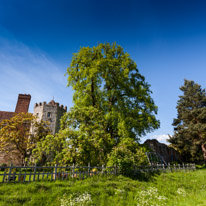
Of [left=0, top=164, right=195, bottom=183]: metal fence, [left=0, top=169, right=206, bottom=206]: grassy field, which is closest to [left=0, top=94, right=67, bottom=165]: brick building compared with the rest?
[left=0, top=164, right=195, bottom=183]: metal fence

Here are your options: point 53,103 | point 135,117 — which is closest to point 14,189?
point 135,117

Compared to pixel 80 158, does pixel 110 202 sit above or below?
below

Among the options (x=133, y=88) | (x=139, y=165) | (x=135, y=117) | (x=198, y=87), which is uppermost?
(x=198, y=87)

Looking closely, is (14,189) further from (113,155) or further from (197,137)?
(197,137)

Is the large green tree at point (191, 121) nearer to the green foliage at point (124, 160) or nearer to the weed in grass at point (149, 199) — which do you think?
the green foliage at point (124, 160)

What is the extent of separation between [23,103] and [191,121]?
3218 cm

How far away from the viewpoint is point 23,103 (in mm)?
28234

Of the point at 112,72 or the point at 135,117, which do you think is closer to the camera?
the point at 135,117

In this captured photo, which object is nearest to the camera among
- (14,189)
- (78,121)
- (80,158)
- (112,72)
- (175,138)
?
(14,189)

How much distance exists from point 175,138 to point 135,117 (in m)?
19.1

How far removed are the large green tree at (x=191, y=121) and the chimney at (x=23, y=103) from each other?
29.7 meters

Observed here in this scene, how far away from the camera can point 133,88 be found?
63.8 feet

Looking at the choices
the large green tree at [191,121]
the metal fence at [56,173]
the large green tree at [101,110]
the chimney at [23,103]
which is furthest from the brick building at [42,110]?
the large green tree at [191,121]

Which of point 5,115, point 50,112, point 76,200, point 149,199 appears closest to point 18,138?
point 50,112
